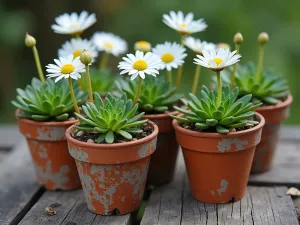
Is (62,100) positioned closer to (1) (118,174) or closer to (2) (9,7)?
(1) (118,174)

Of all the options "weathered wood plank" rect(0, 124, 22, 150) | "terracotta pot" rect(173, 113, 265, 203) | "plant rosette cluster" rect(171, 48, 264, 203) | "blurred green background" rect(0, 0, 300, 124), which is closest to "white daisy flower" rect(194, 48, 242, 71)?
"plant rosette cluster" rect(171, 48, 264, 203)

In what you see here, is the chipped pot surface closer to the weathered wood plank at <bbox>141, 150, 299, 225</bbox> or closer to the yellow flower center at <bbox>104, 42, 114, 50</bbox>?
the weathered wood plank at <bbox>141, 150, 299, 225</bbox>

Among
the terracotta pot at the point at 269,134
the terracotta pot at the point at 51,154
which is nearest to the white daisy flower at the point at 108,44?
the terracotta pot at the point at 51,154

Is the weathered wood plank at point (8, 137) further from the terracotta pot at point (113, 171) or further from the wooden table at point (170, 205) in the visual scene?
the terracotta pot at point (113, 171)

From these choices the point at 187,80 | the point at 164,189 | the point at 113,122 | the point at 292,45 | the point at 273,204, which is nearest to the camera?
the point at 113,122

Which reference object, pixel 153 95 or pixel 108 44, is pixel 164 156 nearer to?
pixel 153 95

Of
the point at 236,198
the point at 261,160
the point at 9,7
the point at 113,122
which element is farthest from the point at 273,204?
the point at 9,7
